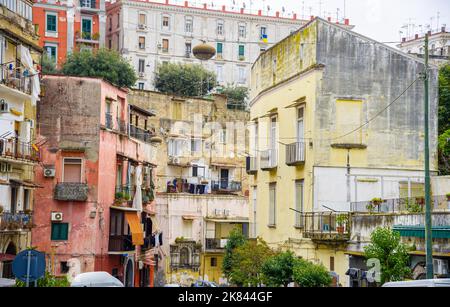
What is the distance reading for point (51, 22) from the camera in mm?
14703

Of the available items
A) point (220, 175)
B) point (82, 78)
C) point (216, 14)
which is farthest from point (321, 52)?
point (220, 175)

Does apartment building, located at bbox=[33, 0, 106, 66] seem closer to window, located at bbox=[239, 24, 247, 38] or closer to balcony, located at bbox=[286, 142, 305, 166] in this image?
window, located at bbox=[239, 24, 247, 38]

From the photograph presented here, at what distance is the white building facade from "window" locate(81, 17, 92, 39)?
384mm

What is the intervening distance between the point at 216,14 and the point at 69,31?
3.36 meters

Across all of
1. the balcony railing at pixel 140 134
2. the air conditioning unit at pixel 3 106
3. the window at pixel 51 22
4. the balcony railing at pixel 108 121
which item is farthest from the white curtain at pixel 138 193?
the window at pixel 51 22

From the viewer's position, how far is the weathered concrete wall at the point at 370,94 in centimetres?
1783

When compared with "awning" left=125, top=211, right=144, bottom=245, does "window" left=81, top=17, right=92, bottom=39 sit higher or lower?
higher

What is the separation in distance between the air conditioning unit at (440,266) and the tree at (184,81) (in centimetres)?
2190

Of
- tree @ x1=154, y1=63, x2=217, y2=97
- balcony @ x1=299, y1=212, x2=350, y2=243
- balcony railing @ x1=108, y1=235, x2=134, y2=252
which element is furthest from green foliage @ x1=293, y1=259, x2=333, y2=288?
tree @ x1=154, y1=63, x2=217, y2=97

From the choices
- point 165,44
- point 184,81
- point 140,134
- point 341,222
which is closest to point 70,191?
point 165,44

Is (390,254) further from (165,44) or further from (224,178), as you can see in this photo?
(224,178)

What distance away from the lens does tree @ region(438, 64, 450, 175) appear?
735 inches

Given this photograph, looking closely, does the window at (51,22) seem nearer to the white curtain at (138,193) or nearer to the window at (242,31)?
the window at (242,31)

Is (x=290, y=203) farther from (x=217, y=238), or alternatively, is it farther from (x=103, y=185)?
(x=217, y=238)
